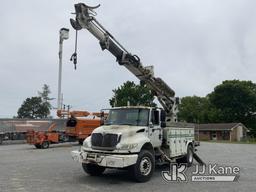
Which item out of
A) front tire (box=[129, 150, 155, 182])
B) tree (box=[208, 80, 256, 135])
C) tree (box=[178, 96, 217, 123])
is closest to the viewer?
front tire (box=[129, 150, 155, 182])

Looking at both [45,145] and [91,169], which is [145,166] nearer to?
[91,169]

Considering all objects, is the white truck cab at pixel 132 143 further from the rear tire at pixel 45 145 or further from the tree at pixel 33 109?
the tree at pixel 33 109

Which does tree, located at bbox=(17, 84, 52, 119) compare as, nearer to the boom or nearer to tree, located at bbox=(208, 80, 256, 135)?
tree, located at bbox=(208, 80, 256, 135)

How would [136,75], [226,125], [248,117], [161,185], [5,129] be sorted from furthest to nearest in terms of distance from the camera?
[248,117] → [226,125] → [5,129] → [136,75] → [161,185]

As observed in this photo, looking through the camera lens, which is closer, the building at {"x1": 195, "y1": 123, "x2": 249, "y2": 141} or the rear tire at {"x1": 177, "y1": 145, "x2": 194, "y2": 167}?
the rear tire at {"x1": 177, "y1": 145, "x2": 194, "y2": 167}

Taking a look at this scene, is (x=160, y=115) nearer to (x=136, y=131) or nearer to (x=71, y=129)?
(x=136, y=131)

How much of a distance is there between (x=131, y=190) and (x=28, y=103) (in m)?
96.6

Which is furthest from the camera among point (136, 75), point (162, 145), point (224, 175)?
point (136, 75)

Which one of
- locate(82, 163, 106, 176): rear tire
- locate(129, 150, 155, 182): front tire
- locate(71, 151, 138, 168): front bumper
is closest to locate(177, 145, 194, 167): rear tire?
locate(129, 150, 155, 182): front tire

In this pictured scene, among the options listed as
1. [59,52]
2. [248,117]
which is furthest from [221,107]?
[59,52]

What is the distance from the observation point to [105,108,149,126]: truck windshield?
12.9 meters

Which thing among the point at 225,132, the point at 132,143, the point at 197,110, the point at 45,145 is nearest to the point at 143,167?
the point at 132,143

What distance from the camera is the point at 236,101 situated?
77.3 m

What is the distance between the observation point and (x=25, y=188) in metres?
10.5
